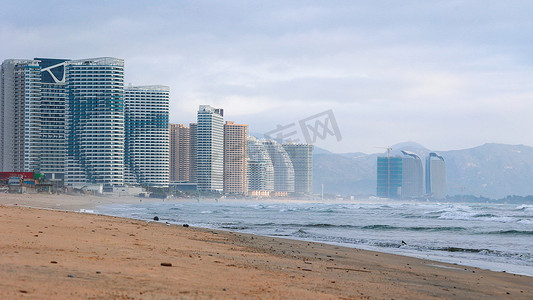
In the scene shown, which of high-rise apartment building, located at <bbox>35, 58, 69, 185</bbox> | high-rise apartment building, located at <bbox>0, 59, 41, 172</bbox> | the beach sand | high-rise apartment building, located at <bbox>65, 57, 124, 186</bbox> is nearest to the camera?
the beach sand

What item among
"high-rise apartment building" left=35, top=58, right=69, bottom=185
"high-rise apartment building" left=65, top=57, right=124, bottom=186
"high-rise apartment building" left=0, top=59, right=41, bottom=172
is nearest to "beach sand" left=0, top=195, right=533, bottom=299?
"high-rise apartment building" left=65, top=57, right=124, bottom=186

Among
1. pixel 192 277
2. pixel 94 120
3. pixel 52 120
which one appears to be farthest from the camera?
pixel 52 120

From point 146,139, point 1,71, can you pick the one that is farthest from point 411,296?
point 146,139

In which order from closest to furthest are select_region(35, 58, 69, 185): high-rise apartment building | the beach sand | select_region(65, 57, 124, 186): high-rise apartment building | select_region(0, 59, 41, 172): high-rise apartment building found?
the beach sand → select_region(0, 59, 41, 172): high-rise apartment building → select_region(65, 57, 124, 186): high-rise apartment building → select_region(35, 58, 69, 185): high-rise apartment building

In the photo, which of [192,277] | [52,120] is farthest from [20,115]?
[192,277]

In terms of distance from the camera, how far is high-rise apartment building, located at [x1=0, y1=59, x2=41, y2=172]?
166750 mm

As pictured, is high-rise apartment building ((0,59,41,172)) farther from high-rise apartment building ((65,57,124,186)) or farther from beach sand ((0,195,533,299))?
beach sand ((0,195,533,299))

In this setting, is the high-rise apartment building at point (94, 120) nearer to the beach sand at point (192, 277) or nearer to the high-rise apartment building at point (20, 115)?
the high-rise apartment building at point (20, 115)

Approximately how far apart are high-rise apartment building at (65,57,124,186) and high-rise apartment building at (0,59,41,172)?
30.3 feet

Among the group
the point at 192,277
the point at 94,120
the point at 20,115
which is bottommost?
the point at 192,277

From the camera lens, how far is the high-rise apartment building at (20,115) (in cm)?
16675

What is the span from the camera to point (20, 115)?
555 ft

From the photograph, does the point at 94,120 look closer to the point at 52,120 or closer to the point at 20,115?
the point at 52,120

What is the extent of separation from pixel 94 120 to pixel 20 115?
883 inches
